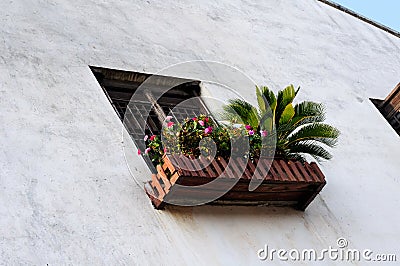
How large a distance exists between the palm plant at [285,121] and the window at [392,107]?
2.04 meters

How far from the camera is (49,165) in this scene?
12.2 feet

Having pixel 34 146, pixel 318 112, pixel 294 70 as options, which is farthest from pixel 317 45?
pixel 34 146

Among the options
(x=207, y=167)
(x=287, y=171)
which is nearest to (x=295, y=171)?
(x=287, y=171)

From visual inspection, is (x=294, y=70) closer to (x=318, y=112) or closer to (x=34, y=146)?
(x=318, y=112)

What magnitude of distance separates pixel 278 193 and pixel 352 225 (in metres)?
0.74

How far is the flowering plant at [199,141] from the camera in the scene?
388 centimetres

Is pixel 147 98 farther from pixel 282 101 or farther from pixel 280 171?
pixel 280 171

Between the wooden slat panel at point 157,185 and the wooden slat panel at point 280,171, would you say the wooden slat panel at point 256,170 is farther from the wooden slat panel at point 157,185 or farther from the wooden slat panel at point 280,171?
the wooden slat panel at point 157,185

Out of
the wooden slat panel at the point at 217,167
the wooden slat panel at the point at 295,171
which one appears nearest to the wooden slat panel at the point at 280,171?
the wooden slat panel at the point at 295,171

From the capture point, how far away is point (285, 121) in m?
4.28

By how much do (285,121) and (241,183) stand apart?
2.09 feet

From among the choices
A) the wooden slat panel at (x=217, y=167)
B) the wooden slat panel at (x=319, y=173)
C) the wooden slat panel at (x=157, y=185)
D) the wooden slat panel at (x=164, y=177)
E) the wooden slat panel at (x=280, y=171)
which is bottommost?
A: the wooden slat panel at (x=157, y=185)

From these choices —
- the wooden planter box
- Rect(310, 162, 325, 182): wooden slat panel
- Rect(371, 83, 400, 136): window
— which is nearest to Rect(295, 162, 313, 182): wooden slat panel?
the wooden planter box

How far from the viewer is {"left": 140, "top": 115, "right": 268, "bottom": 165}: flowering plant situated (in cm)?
388
